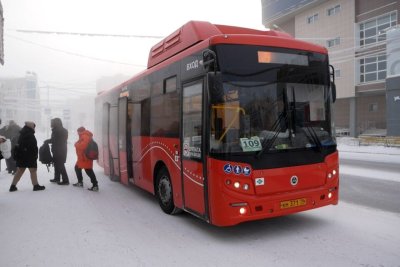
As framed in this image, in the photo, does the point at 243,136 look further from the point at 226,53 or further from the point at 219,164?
the point at 226,53

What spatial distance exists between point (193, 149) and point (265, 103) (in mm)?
1314

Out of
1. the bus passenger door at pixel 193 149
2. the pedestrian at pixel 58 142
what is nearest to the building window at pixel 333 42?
the pedestrian at pixel 58 142

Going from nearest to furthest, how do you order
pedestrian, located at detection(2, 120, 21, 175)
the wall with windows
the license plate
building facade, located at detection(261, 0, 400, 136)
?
1. the license plate
2. pedestrian, located at detection(2, 120, 21, 175)
3. building facade, located at detection(261, 0, 400, 136)
4. the wall with windows

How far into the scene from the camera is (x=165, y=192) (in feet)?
23.4

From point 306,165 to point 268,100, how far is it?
1194 mm

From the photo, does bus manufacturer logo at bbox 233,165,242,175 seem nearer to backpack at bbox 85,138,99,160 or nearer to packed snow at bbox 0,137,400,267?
packed snow at bbox 0,137,400,267

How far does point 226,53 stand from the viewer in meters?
5.39

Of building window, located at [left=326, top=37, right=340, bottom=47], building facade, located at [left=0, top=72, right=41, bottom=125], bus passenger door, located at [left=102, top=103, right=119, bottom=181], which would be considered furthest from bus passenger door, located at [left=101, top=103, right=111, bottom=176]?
building facade, located at [left=0, top=72, right=41, bottom=125]

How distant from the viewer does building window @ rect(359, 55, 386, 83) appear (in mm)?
36375

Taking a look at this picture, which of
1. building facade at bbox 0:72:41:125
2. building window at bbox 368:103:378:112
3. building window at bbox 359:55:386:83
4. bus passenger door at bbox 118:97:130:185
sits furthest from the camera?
building facade at bbox 0:72:41:125

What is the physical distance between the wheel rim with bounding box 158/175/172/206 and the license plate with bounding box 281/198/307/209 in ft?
7.48

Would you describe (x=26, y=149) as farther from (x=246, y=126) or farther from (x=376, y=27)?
(x=376, y=27)

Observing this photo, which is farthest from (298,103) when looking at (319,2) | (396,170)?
(319,2)

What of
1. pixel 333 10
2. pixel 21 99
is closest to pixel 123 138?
pixel 333 10
